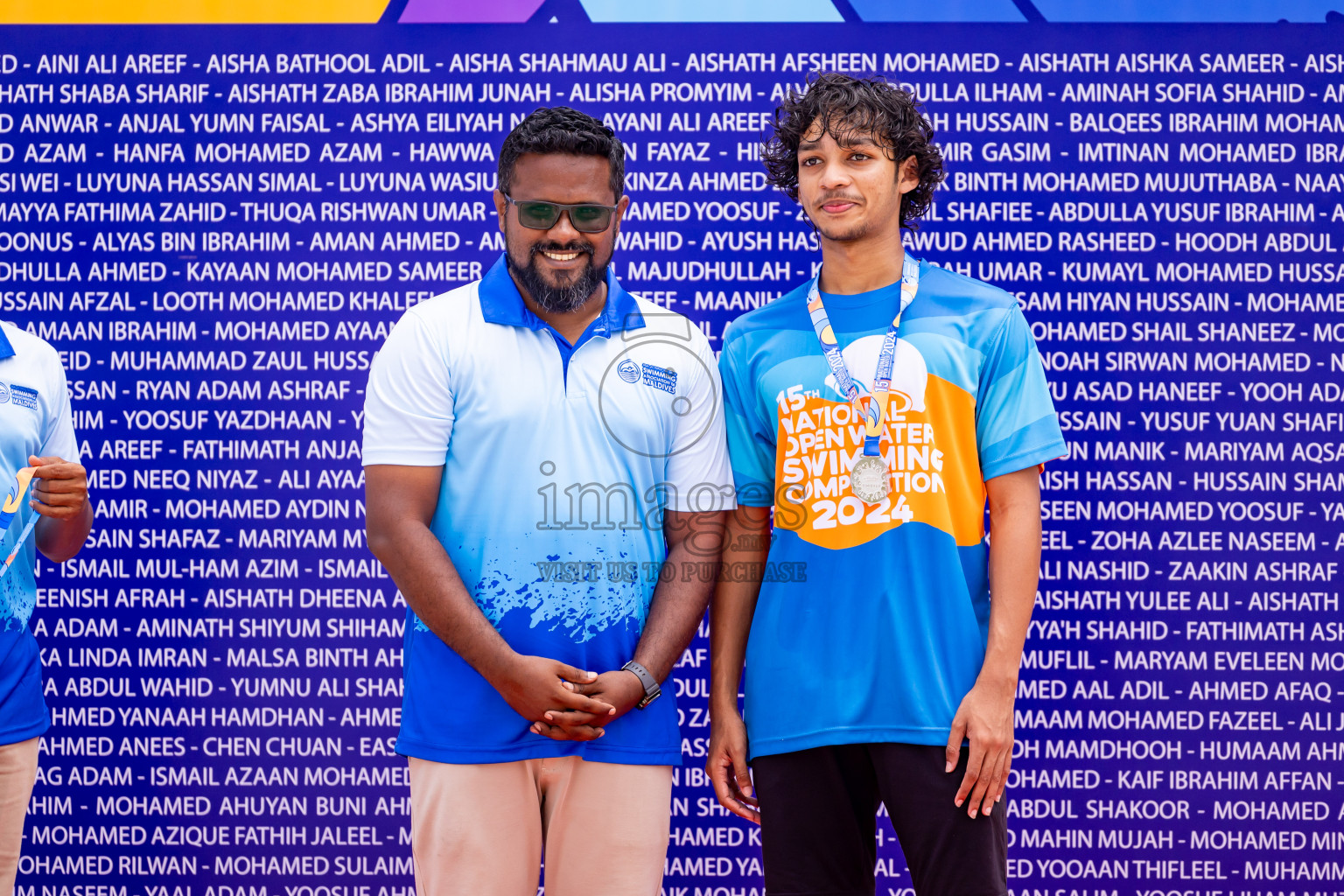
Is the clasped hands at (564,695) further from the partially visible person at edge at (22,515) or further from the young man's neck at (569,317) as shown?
the partially visible person at edge at (22,515)

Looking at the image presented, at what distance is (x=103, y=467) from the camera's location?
9.41ft

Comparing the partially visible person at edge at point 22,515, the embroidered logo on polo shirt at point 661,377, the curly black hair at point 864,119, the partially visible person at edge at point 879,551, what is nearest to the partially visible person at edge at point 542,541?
the embroidered logo on polo shirt at point 661,377

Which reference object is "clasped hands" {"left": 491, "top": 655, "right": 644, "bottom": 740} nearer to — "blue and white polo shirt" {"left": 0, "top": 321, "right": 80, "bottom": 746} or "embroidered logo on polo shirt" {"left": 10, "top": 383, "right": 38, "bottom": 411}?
"blue and white polo shirt" {"left": 0, "top": 321, "right": 80, "bottom": 746}

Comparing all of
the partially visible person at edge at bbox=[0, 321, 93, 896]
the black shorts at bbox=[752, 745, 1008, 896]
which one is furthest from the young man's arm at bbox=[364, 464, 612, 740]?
the partially visible person at edge at bbox=[0, 321, 93, 896]

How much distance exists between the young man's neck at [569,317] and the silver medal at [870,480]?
2.00 feet

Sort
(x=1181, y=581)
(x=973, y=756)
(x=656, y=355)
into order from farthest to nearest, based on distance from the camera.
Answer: (x=1181, y=581) → (x=656, y=355) → (x=973, y=756)

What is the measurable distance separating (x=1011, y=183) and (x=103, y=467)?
2.79 m

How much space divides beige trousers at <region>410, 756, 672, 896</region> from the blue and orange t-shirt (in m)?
0.29

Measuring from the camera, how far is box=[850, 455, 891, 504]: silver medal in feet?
6.20

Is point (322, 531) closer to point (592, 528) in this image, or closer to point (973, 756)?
point (592, 528)

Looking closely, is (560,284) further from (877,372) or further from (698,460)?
(877,372)

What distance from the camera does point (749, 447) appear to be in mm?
2037

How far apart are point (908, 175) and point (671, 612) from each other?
108cm

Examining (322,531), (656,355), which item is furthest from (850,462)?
(322,531)
